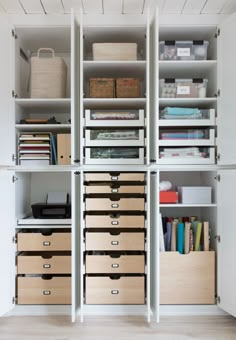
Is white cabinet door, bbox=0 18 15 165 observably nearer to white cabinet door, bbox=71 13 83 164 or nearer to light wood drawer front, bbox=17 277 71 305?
white cabinet door, bbox=71 13 83 164

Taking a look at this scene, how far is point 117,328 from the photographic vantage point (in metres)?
2.30

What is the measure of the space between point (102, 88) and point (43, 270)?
1444 mm

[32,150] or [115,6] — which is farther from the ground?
[115,6]

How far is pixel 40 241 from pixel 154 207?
0.90 m

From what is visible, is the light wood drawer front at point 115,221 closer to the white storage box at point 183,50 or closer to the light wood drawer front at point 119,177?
the light wood drawer front at point 119,177

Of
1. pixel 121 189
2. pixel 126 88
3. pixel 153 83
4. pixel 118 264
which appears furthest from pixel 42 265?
pixel 153 83

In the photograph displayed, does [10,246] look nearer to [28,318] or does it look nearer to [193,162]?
[28,318]

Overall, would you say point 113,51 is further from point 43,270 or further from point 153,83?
point 43,270

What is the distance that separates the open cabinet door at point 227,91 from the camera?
2256 millimetres

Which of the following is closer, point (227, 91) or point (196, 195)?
point (227, 91)

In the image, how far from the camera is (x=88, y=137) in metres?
2.42

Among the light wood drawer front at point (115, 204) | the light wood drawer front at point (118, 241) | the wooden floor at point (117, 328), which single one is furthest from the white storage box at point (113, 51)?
the wooden floor at point (117, 328)

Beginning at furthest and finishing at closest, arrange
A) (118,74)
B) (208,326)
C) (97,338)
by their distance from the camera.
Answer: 1. (118,74)
2. (208,326)
3. (97,338)

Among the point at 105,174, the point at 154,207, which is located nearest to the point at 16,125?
the point at 105,174
